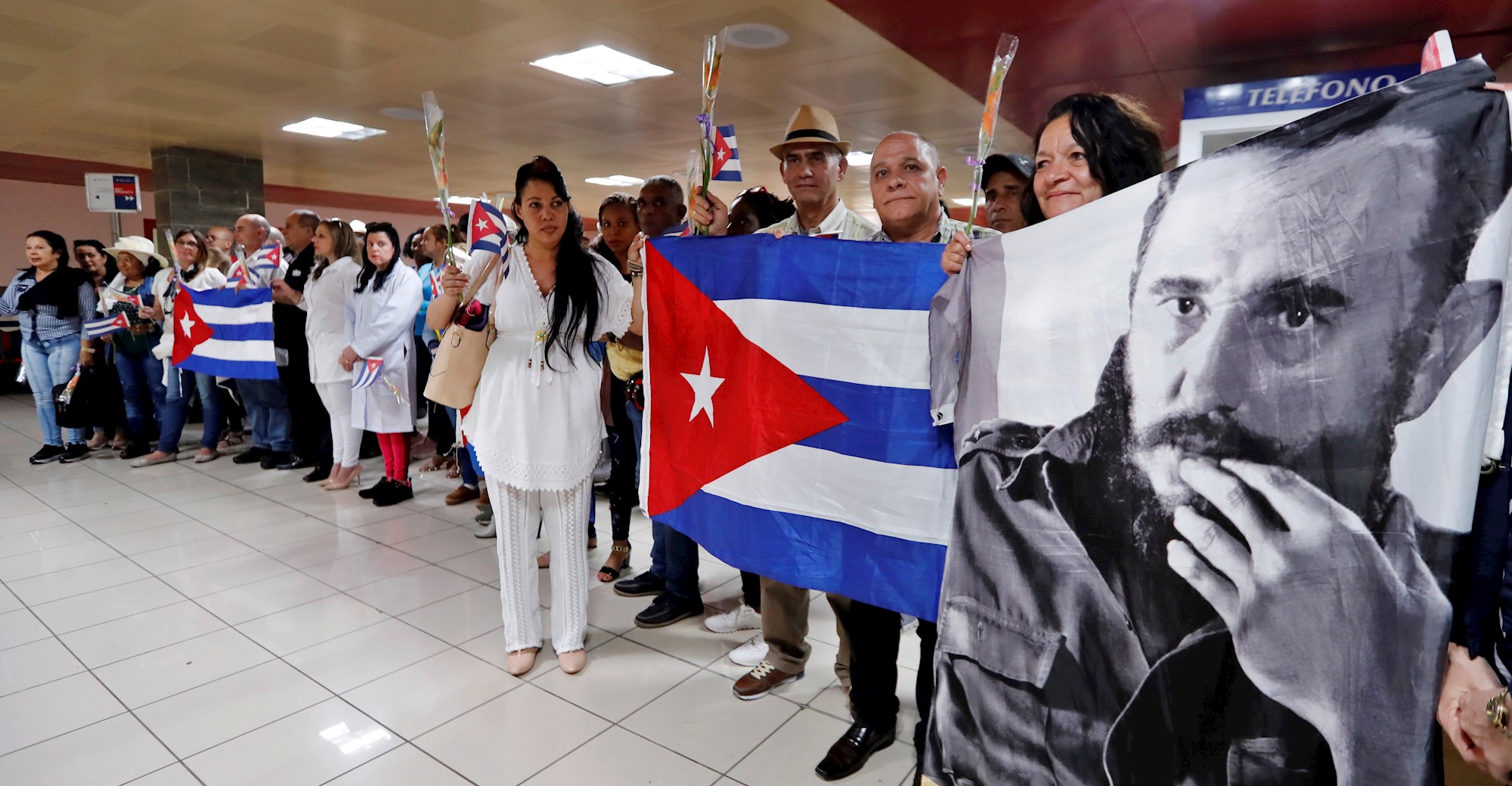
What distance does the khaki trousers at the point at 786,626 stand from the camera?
237cm

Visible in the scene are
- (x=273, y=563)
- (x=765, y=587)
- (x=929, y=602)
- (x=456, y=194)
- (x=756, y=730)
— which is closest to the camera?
(x=929, y=602)

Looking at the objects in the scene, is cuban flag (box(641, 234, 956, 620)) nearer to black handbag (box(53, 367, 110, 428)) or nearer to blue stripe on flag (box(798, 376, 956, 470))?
blue stripe on flag (box(798, 376, 956, 470))

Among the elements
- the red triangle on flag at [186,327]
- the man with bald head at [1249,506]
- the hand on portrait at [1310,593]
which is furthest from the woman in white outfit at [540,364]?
the red triangle on flag at [186,327]

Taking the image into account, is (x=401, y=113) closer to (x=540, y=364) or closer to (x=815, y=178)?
(x=540, y=364)

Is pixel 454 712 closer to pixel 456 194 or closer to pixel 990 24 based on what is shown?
pixel 990 24

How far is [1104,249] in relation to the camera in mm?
1282

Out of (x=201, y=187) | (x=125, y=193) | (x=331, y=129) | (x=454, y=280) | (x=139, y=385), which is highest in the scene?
(x=331, y=129)

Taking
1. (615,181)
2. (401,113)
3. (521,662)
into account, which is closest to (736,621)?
(521,662)

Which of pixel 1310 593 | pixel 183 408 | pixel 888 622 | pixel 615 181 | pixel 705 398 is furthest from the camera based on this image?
pixel 615 181

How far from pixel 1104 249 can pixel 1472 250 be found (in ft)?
1.51

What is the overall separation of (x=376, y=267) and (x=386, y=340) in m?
0.43

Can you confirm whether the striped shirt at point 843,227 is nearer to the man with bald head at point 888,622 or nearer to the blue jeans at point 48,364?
the man with bald head at point 888,622

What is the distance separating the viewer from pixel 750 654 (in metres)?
2.60

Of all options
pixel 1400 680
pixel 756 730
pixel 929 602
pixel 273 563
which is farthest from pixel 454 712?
pixel 1400 680
